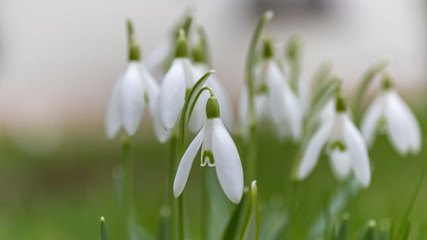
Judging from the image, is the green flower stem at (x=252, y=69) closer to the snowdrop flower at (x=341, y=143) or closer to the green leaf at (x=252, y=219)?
the snowdrop flower at (x=341, y=143)

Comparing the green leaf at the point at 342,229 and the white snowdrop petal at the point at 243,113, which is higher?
the white snowdrop petal at the point at 243,113

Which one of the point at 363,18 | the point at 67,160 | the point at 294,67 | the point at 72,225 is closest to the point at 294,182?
the point at 294,67

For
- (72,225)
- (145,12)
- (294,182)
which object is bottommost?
(72,225)

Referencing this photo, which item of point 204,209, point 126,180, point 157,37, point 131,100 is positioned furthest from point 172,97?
point 157,37

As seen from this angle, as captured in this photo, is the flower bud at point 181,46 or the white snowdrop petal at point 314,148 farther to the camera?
the white snowdrop petal at point 314,148

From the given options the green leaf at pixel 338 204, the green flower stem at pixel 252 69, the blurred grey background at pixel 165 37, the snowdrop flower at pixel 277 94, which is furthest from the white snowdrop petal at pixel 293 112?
the blurred grey background at pixel 165 37

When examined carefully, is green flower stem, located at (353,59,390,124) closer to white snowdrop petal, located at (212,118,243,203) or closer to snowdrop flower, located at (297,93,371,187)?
snowdrop flower, located at (297,93,371,187)

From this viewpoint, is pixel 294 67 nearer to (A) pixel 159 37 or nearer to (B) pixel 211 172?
(B) pixel 211 172
